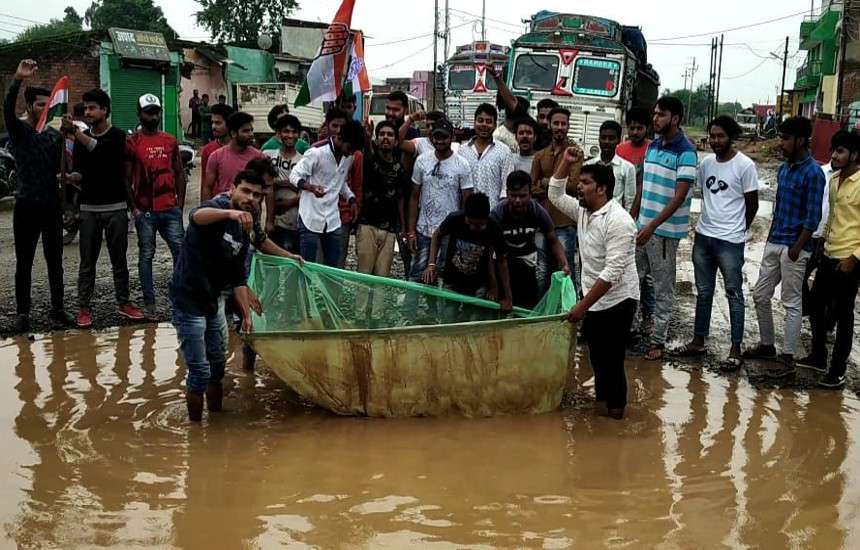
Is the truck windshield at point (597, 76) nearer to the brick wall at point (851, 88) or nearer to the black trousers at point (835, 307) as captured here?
the black trousers at point (835, 307)

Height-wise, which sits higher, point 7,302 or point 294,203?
point 294,203

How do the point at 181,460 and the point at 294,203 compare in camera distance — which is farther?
the point at 294,203

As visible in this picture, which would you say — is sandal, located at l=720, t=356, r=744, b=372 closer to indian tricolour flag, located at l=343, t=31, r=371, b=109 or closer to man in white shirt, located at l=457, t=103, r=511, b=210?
man in white shirt, located at l=457, t=103, r=511, b=210

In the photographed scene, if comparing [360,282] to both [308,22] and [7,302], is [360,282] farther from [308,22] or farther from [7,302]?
[308,22]

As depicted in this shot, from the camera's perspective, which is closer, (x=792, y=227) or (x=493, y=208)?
(x=792, y=227)

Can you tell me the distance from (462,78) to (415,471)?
17.1 metres

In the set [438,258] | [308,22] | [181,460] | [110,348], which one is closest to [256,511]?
[181,460]

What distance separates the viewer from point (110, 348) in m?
6.19

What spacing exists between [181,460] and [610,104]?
12870 mm

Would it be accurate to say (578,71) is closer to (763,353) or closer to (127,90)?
(763,353)

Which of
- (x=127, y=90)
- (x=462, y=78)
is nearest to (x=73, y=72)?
(x=127, y=90)

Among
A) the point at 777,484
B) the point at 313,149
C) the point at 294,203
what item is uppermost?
the point at 313,149

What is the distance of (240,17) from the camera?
5550 centimetres

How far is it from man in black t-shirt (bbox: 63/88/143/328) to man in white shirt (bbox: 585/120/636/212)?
3.45 m
